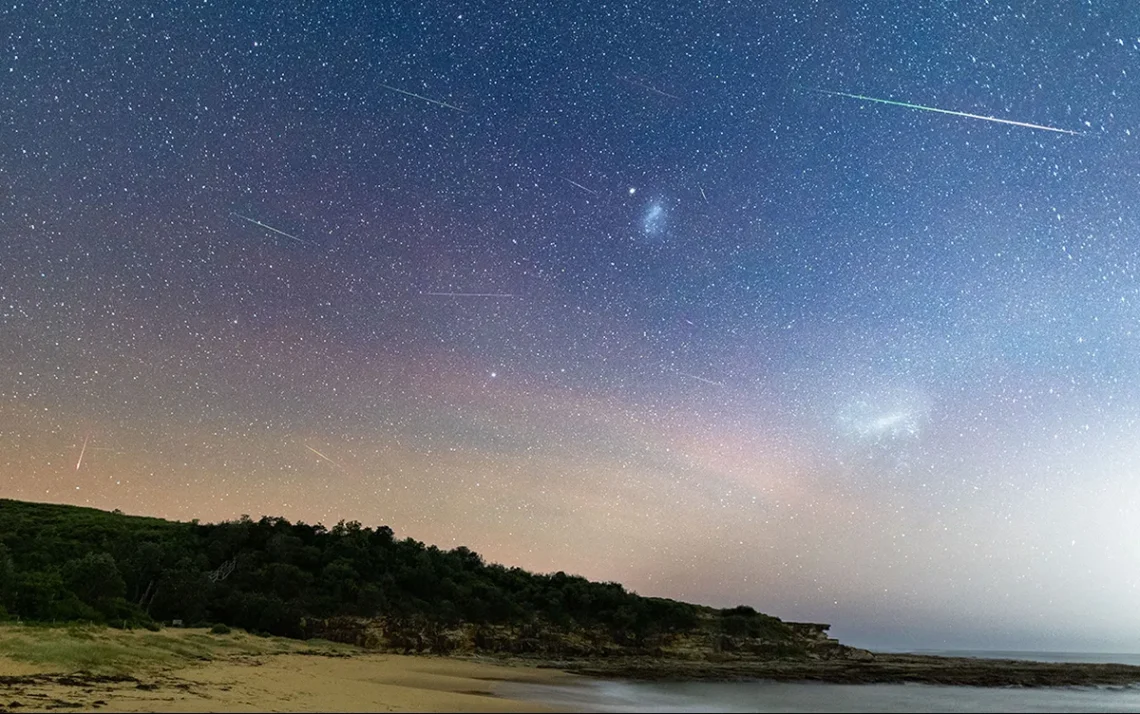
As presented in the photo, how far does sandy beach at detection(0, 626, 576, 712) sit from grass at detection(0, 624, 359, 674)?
0.04 meters

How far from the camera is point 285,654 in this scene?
124 feet

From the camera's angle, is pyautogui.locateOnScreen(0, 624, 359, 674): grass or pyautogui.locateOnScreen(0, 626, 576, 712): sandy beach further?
pyautogui.locateOnScreen(0, 624, 359, 674): grass

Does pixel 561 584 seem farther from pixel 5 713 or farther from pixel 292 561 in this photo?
pixel 5 713

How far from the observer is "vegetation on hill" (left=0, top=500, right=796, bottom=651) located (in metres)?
41.2

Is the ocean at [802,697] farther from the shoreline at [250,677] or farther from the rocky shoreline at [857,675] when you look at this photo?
the rocky shoreline at [857,675]

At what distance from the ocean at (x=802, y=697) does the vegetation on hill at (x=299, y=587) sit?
25.7 meters

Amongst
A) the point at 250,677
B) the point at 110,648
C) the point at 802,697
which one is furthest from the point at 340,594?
the point at 802,697

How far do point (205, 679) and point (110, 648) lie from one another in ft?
22.1

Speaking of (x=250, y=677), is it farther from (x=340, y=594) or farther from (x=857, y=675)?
(x=857, y=675)

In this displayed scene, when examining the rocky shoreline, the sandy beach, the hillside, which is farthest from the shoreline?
the hillside

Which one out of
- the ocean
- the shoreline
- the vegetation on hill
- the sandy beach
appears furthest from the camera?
the vegetation on hill

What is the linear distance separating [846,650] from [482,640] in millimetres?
46561

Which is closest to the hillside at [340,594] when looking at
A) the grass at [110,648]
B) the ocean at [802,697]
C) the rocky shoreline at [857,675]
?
the grass at [110,648]

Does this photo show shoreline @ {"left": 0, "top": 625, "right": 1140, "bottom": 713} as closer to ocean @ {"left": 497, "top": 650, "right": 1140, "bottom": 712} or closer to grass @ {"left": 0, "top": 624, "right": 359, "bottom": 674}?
grass @ {"left": 0, "top": 624, "right": 359, "bottom": 674}
